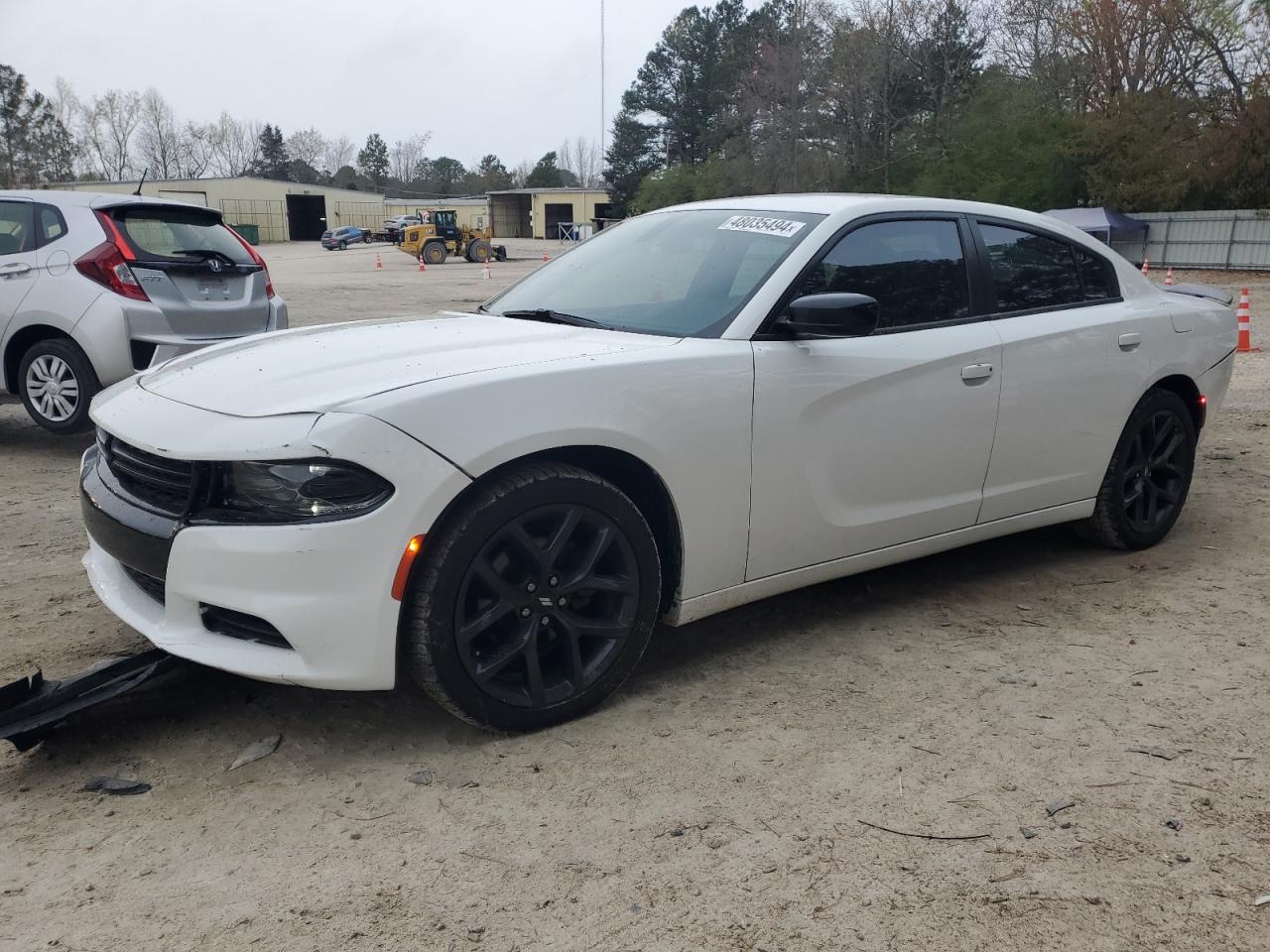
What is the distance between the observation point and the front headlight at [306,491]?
266 centimetres

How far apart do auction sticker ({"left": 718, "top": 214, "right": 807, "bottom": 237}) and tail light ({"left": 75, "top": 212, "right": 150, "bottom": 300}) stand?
14.5 ft

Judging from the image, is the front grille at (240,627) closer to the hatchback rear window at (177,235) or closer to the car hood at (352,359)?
the car hood at (352,359)

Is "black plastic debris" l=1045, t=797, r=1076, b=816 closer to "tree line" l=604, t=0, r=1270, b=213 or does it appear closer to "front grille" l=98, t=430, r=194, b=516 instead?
"front grille" l=98, t=430, r=194, b=516

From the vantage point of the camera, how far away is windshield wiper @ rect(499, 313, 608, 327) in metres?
3.68

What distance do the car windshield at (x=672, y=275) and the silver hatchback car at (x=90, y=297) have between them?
3.47 m

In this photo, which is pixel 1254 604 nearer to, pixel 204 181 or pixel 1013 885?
pixel 1013 885

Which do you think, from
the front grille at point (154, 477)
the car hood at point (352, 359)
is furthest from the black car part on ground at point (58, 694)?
the car hood at point (352, 359)

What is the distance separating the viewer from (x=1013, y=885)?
2367mm

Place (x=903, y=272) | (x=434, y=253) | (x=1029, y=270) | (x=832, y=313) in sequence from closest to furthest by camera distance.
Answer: (x=832, y=313) → (x=903, y=272) → (x=1029, y=270) → (x=434, y=253)

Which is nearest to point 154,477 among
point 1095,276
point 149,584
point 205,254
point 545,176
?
point 149,584

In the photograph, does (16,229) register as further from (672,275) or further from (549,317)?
(672,275)

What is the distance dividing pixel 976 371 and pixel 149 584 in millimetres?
2892

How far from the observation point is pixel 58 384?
22.0 feet

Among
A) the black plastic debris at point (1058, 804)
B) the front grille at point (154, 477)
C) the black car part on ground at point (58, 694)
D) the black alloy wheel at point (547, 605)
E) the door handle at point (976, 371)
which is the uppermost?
the door handle at point (976, 371)
